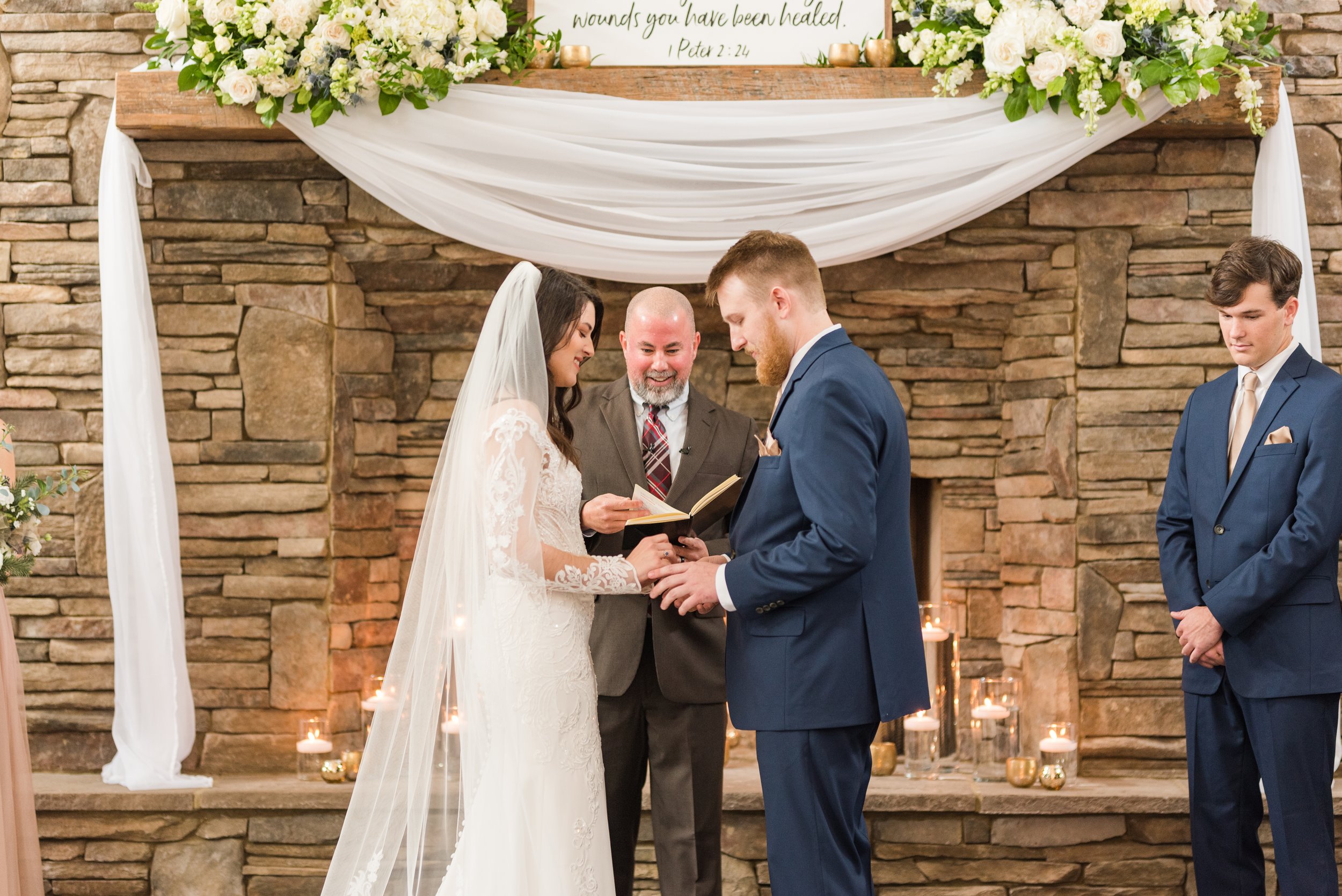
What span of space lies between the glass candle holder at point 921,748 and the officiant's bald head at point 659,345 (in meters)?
1.47

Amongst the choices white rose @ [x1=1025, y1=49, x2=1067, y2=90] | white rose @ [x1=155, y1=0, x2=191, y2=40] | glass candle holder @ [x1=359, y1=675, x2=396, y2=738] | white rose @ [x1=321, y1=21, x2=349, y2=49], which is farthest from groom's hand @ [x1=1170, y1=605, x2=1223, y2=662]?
white rose @ [x1=155, y1=0, x2=191, y2=40]

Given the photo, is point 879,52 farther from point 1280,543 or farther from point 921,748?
point 921,748

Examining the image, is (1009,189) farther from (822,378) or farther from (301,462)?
(301,462)

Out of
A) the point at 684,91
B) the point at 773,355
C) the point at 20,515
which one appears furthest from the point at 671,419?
the point at 20,515

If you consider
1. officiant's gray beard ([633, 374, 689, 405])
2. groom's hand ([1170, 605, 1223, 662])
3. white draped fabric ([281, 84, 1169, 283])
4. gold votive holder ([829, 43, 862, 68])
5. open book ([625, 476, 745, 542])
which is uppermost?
gold votive holder ([829, 43, 862, 68])

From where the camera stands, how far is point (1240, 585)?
2.83 meters

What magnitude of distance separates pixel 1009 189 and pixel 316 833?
112 inches

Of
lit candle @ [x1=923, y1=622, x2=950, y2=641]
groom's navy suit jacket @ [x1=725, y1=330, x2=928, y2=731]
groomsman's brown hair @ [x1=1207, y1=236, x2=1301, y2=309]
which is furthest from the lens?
lit candle @ [x1=923, y1=622, x2=950, y2=641]

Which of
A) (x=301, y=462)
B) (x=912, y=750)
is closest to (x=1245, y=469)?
(x=912, y=750)

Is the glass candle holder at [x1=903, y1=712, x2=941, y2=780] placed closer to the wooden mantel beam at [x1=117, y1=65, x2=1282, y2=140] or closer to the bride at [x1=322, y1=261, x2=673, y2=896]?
the bride at [x1=322, y1=261, x2=673, y2=896]

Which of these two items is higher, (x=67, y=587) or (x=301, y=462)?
(x=301, y=462)

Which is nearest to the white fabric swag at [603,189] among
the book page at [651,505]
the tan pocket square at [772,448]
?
the book page at [651,505]

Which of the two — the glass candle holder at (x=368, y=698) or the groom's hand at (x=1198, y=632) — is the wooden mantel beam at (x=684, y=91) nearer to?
the groom's hand at (x=1198, y=632)

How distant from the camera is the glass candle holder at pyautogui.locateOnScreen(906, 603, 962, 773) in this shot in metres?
4.04
